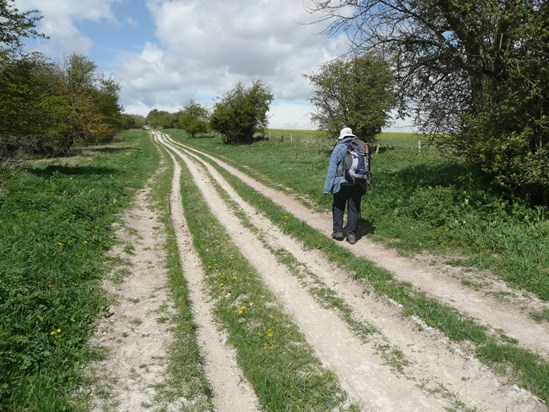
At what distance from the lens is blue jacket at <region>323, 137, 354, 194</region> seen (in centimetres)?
785

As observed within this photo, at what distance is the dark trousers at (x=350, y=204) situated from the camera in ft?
26.4

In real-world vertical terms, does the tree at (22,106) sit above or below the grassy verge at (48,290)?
above

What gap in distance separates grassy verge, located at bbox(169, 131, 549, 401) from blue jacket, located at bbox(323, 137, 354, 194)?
1224 millimetres

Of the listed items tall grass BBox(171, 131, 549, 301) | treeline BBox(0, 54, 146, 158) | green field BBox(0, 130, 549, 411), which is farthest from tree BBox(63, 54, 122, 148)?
tall grass BBox(171, 131, 549, 301)

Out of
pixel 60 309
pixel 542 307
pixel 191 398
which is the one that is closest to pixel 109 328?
pixel 60 309

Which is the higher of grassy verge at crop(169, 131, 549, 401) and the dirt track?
grassy verge at crop(169, 131, 549, 401)

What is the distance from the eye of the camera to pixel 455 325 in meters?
4.61

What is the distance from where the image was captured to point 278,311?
5.29 meters

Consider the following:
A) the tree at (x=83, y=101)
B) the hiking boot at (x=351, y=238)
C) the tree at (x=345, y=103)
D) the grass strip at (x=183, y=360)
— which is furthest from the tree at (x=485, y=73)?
the tree at (x=83, y=101)

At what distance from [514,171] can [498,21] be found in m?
3.14

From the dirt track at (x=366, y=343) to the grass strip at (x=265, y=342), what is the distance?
0.47 feet

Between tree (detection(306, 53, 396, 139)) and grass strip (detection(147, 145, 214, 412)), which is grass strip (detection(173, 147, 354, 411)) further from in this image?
tree (detection(306, 53, 396, 139))

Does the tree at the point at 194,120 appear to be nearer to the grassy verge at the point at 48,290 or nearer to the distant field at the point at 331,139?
the distant field at the point at 331,139

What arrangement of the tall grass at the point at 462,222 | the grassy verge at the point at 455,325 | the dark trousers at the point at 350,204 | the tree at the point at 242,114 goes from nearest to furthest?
1. the grassy verge at the point at 455,325
2. the tall grass at the point at 462,222
3. the dark trousers at the point at 350,204
4. the tree at the point at 242,114
